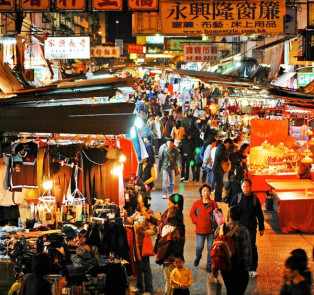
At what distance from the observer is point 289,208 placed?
1458 centimetres

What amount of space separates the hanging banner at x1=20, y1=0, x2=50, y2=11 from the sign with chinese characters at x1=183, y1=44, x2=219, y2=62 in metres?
11.9

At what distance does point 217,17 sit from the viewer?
14.9 m

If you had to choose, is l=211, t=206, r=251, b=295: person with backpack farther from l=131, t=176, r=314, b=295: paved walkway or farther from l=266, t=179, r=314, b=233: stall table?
l=266, t=179, r=314, b=233: stall table

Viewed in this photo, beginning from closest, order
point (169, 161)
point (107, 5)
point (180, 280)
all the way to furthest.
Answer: point (180, 280)
point (107, 5)
point (169, 161)

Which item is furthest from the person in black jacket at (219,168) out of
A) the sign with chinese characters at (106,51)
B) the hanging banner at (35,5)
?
the sign with chinese characters at (106,51)

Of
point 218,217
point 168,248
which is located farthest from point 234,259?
point 218,217

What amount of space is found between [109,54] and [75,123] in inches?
1053

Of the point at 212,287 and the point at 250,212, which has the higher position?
the point at 250,212

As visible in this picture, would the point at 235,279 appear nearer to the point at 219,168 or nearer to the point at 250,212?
the point at 250,212

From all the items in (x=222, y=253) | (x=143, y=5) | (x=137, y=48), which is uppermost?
(x=143, y=5)

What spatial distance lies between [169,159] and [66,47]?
7.20m

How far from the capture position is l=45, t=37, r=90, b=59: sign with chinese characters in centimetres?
2277

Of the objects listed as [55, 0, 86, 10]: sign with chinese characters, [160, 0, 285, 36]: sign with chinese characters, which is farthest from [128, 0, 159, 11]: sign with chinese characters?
[55, 0, 86, 10]: sign with chinese characters

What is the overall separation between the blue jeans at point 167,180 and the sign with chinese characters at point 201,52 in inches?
334
